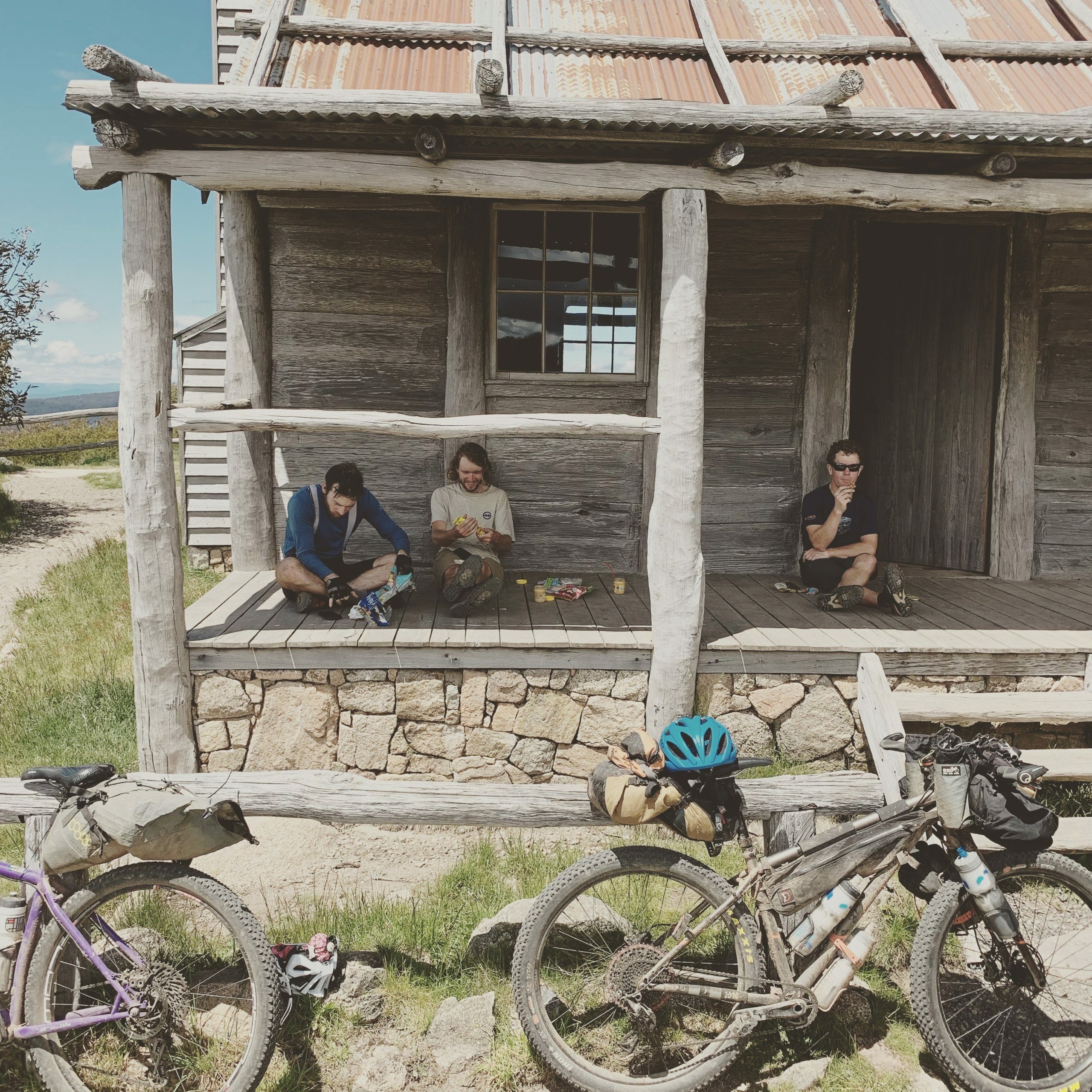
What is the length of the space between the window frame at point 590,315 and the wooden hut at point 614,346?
4cm

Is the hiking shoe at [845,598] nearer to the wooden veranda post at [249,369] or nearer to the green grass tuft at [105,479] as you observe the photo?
the wooden veranda post at [249,369]

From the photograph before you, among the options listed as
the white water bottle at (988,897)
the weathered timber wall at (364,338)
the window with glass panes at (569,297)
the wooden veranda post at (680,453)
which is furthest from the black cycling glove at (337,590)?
the white water bottle at (988,897)

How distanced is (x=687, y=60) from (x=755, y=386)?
94.3 inches

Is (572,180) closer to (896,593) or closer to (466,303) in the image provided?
(466,303)

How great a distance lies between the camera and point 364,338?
703 cm

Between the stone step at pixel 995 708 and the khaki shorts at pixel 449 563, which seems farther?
the khaki shorts at pixel 449 563

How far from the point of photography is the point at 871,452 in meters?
8.86

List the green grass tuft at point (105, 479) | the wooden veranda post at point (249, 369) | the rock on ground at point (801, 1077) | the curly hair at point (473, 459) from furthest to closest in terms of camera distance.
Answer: the green grass tuft at point (105, 479), the wooden veranda post at point (249, 369), the curly hair at point (473, 459), the rock on ground at point (801, 1077)

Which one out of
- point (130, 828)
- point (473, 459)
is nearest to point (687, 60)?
point (473, 459)

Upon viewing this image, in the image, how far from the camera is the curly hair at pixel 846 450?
6031 millimetres

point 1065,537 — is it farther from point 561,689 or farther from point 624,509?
point 561,689

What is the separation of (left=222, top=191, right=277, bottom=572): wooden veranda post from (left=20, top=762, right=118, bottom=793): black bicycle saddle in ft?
13.6

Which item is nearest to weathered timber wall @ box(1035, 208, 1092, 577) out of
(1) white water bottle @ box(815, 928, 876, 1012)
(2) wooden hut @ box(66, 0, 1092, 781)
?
(2) wooden hut @ box(66, 0, 1092, 781)

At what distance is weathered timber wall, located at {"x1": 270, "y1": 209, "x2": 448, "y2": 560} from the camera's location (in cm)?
691
